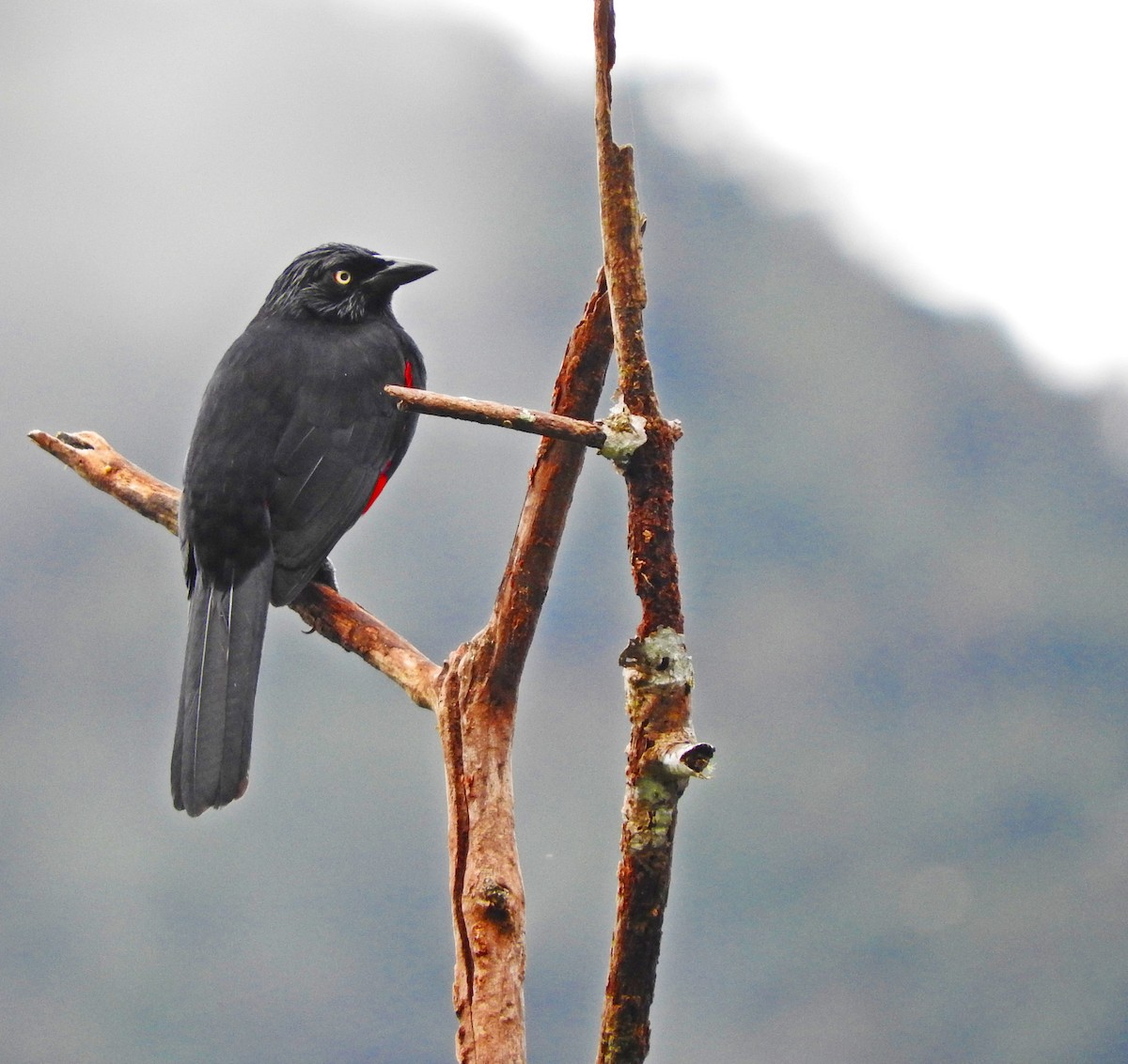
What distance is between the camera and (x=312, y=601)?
3064mm

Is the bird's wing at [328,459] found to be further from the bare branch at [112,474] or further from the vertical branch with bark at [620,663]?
the vertical branch with bark at [620,663]

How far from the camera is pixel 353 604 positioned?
2939mm

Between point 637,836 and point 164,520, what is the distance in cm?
224

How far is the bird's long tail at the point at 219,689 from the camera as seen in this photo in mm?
2594

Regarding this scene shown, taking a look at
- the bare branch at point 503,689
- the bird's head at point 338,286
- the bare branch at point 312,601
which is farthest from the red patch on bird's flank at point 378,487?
the bare branch at point 503,689

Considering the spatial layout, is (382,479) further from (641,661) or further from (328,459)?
(641,661)

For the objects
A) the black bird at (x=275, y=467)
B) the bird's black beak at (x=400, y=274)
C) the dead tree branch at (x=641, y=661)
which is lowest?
the dead tree branch at (x=641, y=661)

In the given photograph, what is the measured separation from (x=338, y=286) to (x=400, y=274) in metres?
0.23

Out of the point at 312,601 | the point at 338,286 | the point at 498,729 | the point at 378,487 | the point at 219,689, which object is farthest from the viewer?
the point at 338,286

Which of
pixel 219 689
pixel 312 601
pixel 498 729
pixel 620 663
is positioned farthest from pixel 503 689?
pixel 312 601

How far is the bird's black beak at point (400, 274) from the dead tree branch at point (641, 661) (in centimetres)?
179

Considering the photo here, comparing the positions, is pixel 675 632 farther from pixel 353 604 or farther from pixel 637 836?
pixel 353 604

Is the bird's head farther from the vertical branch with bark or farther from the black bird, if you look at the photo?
the vertical branch with bark

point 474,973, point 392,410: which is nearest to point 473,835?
point 474,973
